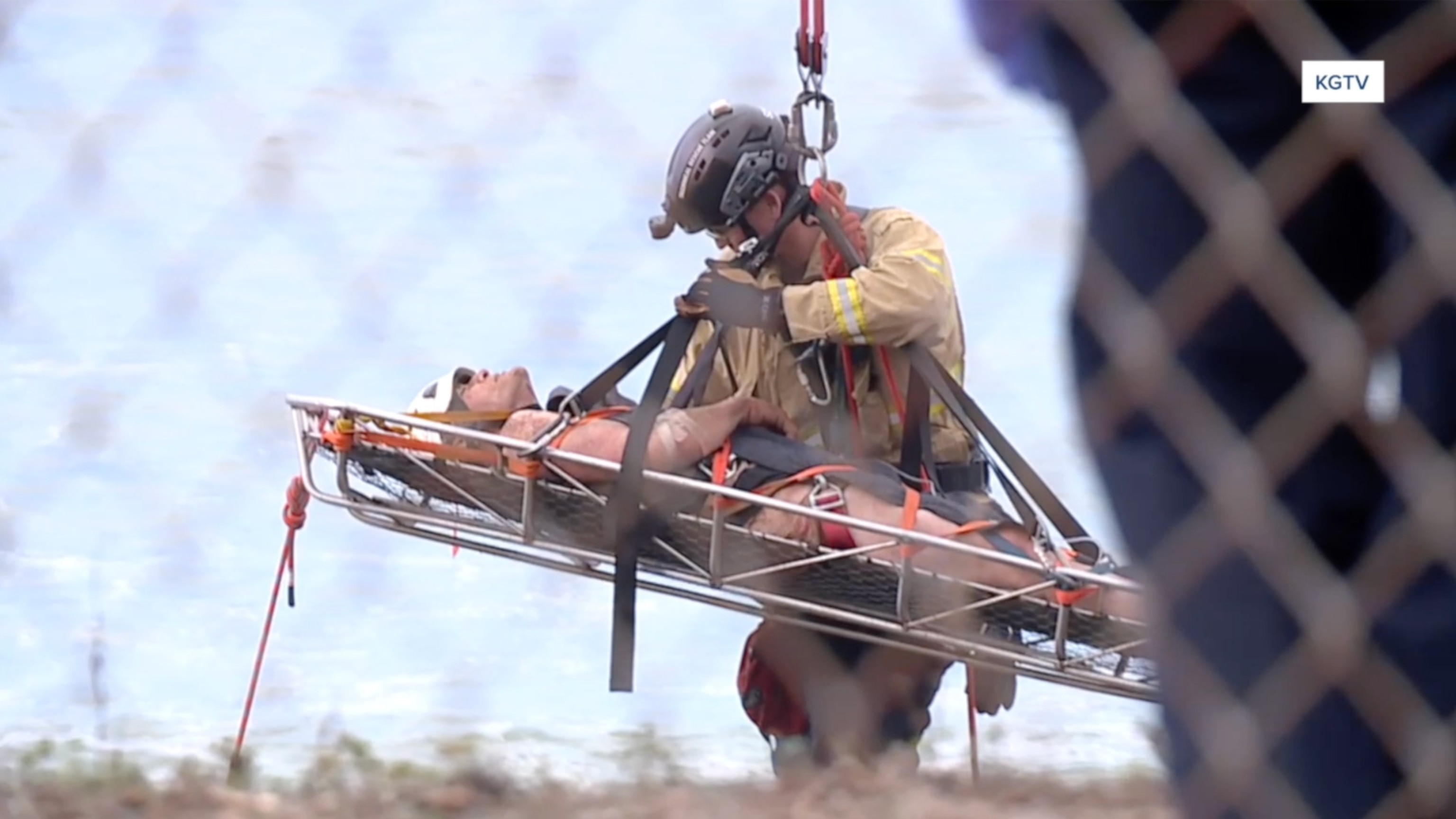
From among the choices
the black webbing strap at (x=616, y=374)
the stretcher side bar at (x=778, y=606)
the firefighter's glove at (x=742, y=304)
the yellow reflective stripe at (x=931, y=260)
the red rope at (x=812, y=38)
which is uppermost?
the red rope at (x=812, y=38)

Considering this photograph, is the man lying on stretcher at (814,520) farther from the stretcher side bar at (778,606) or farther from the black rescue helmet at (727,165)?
the black rescue helmet at (727,165)

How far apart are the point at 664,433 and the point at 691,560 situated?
0.83ft

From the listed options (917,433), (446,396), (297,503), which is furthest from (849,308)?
(297,503)

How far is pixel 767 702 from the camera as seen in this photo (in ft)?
14.5

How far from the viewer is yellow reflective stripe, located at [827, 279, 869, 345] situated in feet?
13.5

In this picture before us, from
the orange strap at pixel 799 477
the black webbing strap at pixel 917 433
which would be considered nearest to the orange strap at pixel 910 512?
the orange strap at pixel 799 477

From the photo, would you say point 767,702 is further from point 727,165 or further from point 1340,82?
point 1340,82

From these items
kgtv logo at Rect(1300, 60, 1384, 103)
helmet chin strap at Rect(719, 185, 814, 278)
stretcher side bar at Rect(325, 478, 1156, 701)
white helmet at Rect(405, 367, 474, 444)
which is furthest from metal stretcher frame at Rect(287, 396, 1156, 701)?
kgtv logo at Rect(1300, 60, 1384, 103)

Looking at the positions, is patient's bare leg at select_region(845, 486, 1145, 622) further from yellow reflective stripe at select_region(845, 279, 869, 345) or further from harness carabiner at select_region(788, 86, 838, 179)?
harness carabiner at select_region(788, 86, 838, 179)

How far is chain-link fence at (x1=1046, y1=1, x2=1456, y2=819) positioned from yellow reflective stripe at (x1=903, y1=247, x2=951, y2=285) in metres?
2.72

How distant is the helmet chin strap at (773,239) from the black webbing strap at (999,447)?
1.25ft

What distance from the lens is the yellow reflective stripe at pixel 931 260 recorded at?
A: 4.20 meters

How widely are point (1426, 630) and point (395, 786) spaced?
53.4 inches

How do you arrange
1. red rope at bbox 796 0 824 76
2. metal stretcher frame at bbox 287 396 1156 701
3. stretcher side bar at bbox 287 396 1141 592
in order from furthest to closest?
metal stretcher frame at bbox 287 396 1156 701 → stretcher side bar at bbox 287 396 1141 592 → red rope at bbox 796 0 824 76
